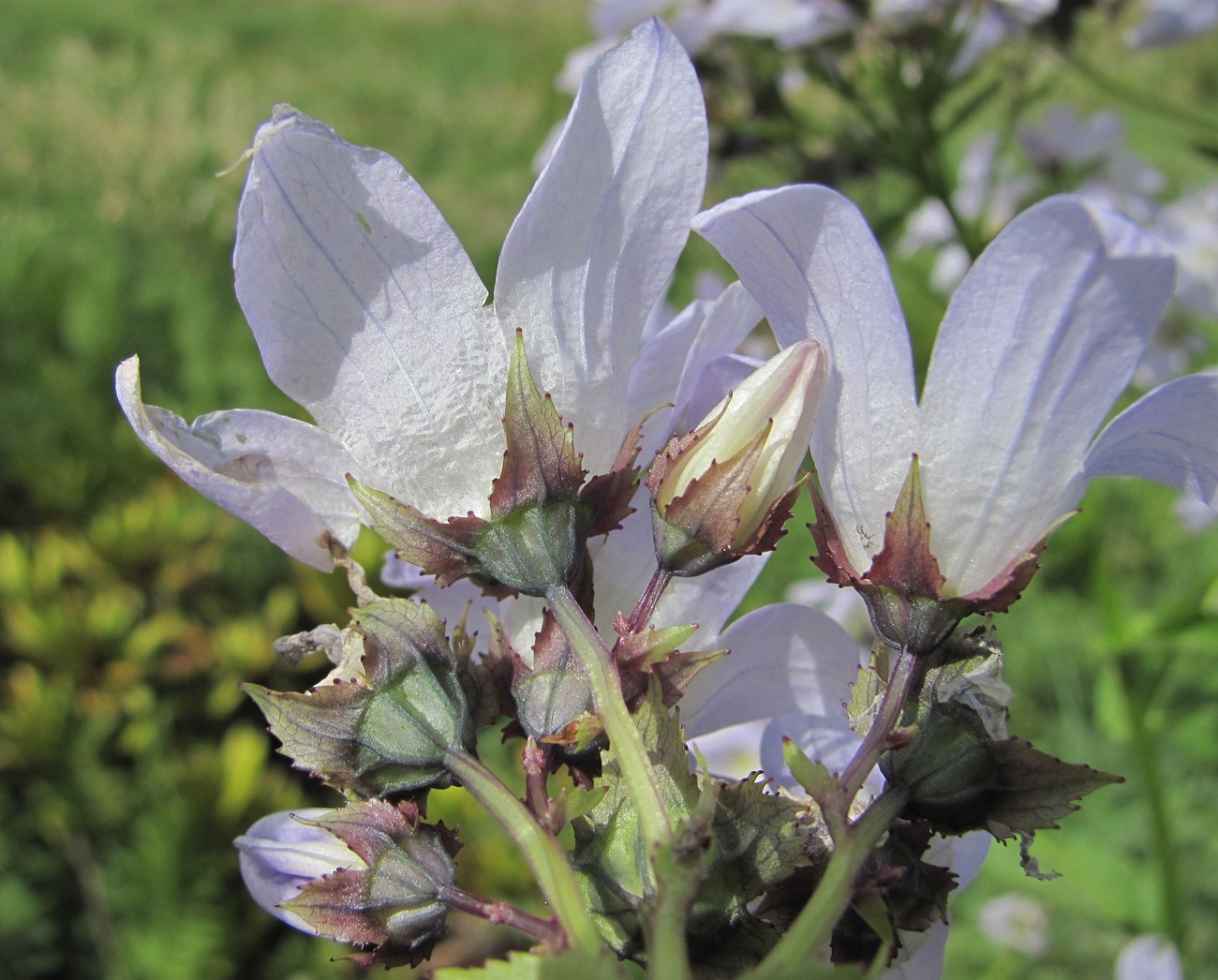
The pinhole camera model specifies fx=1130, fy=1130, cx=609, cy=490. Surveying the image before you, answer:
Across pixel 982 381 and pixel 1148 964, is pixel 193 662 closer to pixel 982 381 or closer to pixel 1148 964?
pixel 1148 964

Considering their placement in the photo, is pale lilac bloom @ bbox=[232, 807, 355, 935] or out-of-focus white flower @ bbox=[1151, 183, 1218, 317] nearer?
pale lilac bloom @ bbox=[232, 807, 355, 935]

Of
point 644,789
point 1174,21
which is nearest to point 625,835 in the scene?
point 644,789

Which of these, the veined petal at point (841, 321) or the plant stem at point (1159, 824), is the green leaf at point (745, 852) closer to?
the veined petal at point (841, 321)

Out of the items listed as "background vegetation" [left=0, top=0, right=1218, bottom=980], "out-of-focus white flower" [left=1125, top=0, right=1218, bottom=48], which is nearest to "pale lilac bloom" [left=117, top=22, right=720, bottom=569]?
"background vegetation" [left=0, top=0, right=1218, bottom=980]

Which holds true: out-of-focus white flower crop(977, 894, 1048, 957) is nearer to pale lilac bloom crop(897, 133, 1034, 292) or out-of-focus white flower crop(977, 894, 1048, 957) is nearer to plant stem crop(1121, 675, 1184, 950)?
plant stem crop(1121, 675, 1184, 950)

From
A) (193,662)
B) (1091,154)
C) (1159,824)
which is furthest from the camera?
(193,662)

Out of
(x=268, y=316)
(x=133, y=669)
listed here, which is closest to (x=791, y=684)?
(x=268, y=316)

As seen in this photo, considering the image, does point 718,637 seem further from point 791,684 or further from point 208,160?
point 208,160

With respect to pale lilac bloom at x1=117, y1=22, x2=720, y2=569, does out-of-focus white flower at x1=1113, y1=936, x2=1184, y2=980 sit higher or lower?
lower
